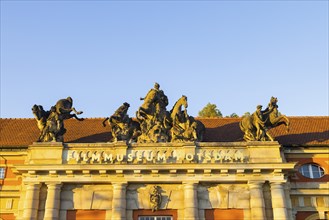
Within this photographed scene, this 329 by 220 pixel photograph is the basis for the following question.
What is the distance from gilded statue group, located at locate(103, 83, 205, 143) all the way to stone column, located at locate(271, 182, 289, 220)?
475 cm

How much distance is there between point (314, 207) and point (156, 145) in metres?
8.99

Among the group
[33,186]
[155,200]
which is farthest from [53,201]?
[155,200]

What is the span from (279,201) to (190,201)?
4.50 metres

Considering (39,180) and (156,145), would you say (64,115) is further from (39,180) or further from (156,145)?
(156,145)

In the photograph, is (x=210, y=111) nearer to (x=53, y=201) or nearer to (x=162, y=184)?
→ (x=162, y=184)

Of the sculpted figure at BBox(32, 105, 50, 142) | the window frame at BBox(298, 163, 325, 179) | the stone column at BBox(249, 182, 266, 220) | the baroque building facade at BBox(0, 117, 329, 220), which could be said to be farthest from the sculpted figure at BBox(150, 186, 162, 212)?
the window frame at BBox(298, 163, 325, 179)

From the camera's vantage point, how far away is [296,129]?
2753 centimetres

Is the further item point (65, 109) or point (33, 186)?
point (65, 109)

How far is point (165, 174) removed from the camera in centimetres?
2264

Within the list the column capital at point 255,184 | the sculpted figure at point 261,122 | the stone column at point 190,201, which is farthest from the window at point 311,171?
the stone column at point 190,201

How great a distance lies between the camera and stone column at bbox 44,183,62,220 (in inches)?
860

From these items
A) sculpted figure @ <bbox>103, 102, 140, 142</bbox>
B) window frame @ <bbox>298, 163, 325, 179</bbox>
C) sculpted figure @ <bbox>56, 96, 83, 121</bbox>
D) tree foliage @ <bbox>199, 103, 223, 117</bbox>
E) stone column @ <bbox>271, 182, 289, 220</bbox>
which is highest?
tree foliage @ <bbox>199, 103, 223, 117</bbox>

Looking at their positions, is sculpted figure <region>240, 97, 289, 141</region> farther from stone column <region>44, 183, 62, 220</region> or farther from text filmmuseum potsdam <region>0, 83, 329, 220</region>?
stone column <region>44, 183, 62, 220</region>

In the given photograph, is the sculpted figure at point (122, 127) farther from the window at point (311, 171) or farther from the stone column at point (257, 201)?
the window at point (311, 171)
